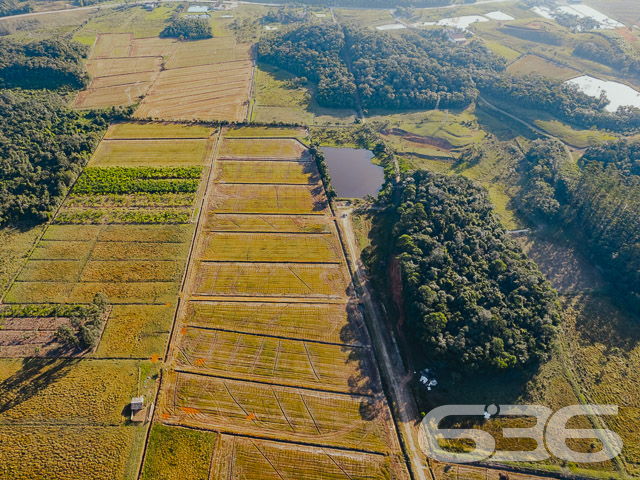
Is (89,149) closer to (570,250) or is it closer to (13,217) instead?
(13,217)

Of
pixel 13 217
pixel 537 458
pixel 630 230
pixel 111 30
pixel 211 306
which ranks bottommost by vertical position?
Answer: pixel 537 458

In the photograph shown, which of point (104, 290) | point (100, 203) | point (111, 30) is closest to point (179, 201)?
point (100, 203)

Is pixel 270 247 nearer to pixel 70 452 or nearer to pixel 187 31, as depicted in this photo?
pixel 70 452

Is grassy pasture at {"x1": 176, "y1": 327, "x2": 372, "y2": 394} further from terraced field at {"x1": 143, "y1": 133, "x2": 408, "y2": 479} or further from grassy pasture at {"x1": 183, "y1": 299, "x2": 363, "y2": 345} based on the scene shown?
grassy pasture at {"x1": 183, "y1": 299, "x2": 363, "y2": 345}

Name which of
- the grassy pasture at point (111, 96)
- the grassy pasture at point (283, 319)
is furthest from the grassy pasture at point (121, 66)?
the grassy pasture at point (283, 319)

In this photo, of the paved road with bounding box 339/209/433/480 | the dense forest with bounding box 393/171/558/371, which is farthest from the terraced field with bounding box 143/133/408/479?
the dense forest with bounding box 393/171/558/371
